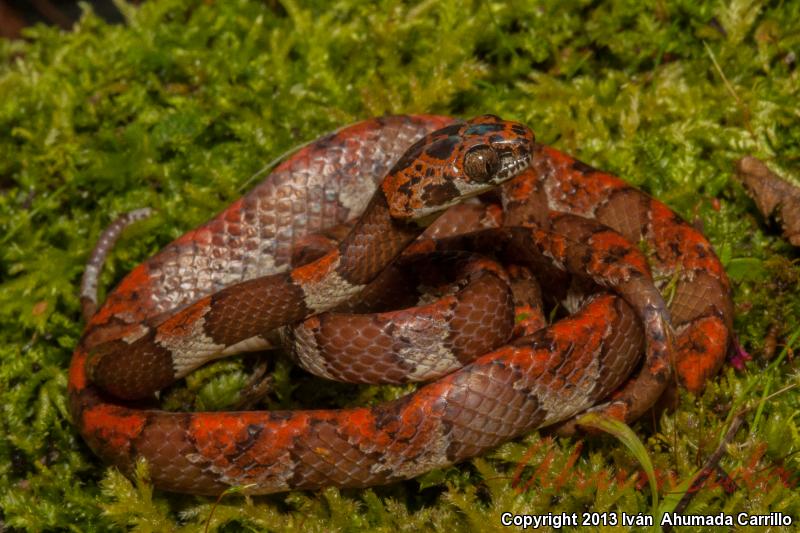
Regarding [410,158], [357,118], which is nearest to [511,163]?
[410,158]

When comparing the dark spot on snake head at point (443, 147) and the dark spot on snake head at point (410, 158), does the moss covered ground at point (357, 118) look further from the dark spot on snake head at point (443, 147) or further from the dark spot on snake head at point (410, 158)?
the dark spot on snake head at point (443, 147)

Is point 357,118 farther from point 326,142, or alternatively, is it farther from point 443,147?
point 443,147

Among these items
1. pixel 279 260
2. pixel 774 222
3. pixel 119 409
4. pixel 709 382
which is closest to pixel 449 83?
pixel 279 260

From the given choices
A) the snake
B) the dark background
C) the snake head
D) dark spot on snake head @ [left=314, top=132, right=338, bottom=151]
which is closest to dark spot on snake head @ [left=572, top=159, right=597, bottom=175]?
the snake

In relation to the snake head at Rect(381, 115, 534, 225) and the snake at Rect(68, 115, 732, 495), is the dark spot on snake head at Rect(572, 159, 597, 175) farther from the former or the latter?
the snake head at Rect(381, 115, 534, 225)

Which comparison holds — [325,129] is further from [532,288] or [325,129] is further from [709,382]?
[709,382]
